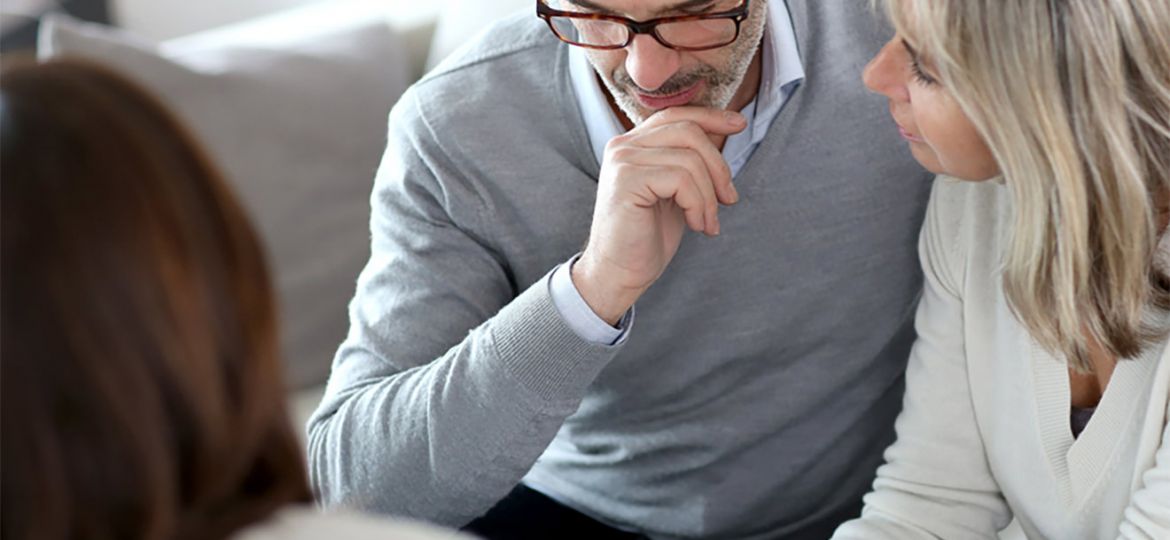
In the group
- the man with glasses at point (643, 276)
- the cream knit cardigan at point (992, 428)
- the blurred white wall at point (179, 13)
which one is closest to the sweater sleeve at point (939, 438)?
the cream knit cardigan at point (992, 428)

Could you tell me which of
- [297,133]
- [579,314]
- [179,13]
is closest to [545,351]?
[579,314]

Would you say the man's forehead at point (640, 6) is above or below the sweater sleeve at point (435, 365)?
above

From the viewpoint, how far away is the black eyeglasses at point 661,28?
55.3 inches

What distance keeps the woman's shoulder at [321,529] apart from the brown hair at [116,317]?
0.02m

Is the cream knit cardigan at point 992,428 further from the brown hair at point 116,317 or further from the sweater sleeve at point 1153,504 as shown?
Result: the brown hair at point 116,317

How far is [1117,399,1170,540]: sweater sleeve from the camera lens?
1.26 metres

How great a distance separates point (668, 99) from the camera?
1.47 meters

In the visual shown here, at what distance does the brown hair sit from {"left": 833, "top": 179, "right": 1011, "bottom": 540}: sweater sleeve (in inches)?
32.2

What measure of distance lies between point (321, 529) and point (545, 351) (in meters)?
0.52

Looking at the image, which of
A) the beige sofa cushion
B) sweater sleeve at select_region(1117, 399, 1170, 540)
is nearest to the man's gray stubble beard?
sweater sleeve at select_region(1117, 399, 1170, 540)

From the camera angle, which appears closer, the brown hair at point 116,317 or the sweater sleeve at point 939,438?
the brown hair at point 116,317

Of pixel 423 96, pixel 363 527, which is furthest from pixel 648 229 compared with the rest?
pixel 363 527

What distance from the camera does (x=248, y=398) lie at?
790 mm

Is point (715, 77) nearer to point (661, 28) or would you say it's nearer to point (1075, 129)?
point (661, 28)
